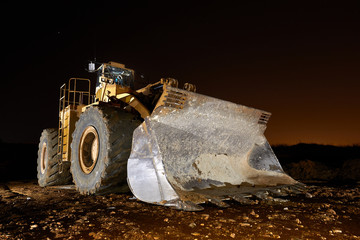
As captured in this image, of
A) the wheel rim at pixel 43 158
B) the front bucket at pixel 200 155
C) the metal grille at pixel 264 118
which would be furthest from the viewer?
the wheel rim at pixel 43 158

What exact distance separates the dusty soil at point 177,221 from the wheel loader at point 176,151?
224mm

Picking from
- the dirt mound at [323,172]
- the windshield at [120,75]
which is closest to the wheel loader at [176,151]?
the windshield at [120,75]

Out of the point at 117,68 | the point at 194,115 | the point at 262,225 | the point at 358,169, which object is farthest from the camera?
the point at 358,169

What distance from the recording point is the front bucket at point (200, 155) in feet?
11.1

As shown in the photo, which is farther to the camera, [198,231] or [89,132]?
[89,132]

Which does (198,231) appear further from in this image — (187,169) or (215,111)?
(215,111)

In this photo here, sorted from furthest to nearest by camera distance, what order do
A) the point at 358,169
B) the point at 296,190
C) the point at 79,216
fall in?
the point at 358,169
the point at 296,190
the point at 79,216

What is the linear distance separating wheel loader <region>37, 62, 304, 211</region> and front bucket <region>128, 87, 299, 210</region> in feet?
0.04

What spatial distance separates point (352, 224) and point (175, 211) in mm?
1749

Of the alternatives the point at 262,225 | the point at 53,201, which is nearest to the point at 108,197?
the point at 53,201

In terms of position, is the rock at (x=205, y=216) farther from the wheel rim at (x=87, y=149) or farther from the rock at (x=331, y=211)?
the wheel rim at (x=87, y=149)

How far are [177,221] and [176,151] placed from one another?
4.62 ft

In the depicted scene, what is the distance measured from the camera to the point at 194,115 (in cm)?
403

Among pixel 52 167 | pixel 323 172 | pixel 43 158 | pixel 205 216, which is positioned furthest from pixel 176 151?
pixel 323 172
